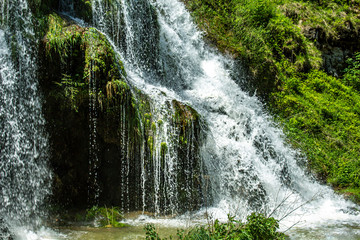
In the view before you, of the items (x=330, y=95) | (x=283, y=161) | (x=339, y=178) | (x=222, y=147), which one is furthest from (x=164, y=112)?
(x=330, y=95)

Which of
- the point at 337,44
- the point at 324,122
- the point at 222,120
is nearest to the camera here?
the point at 222,120

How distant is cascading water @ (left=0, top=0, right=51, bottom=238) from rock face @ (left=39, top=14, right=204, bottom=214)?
0.25m

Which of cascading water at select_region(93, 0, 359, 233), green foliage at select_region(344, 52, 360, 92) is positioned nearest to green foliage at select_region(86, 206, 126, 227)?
cascading water at select_region(93, 0, 359, 233)

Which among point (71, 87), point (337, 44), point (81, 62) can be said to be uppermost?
point (337, 44)

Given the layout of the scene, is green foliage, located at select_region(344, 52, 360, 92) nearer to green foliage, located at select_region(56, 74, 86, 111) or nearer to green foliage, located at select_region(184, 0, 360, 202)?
green foliage, located at select_region(184, 0, 360, 202)

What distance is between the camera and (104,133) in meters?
6.50

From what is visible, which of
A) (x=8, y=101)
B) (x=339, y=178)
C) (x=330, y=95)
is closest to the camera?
(x=8, y=101)

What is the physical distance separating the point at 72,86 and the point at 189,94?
3966 millimetres

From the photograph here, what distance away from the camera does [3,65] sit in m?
5.79

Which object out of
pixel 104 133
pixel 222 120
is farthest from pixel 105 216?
pixel 222 120

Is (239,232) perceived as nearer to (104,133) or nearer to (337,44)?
(104,133)

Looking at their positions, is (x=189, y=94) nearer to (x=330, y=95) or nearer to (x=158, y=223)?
(x=158, y=223)

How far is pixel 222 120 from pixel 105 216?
4.02 metres

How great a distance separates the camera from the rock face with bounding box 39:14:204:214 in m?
6.22
